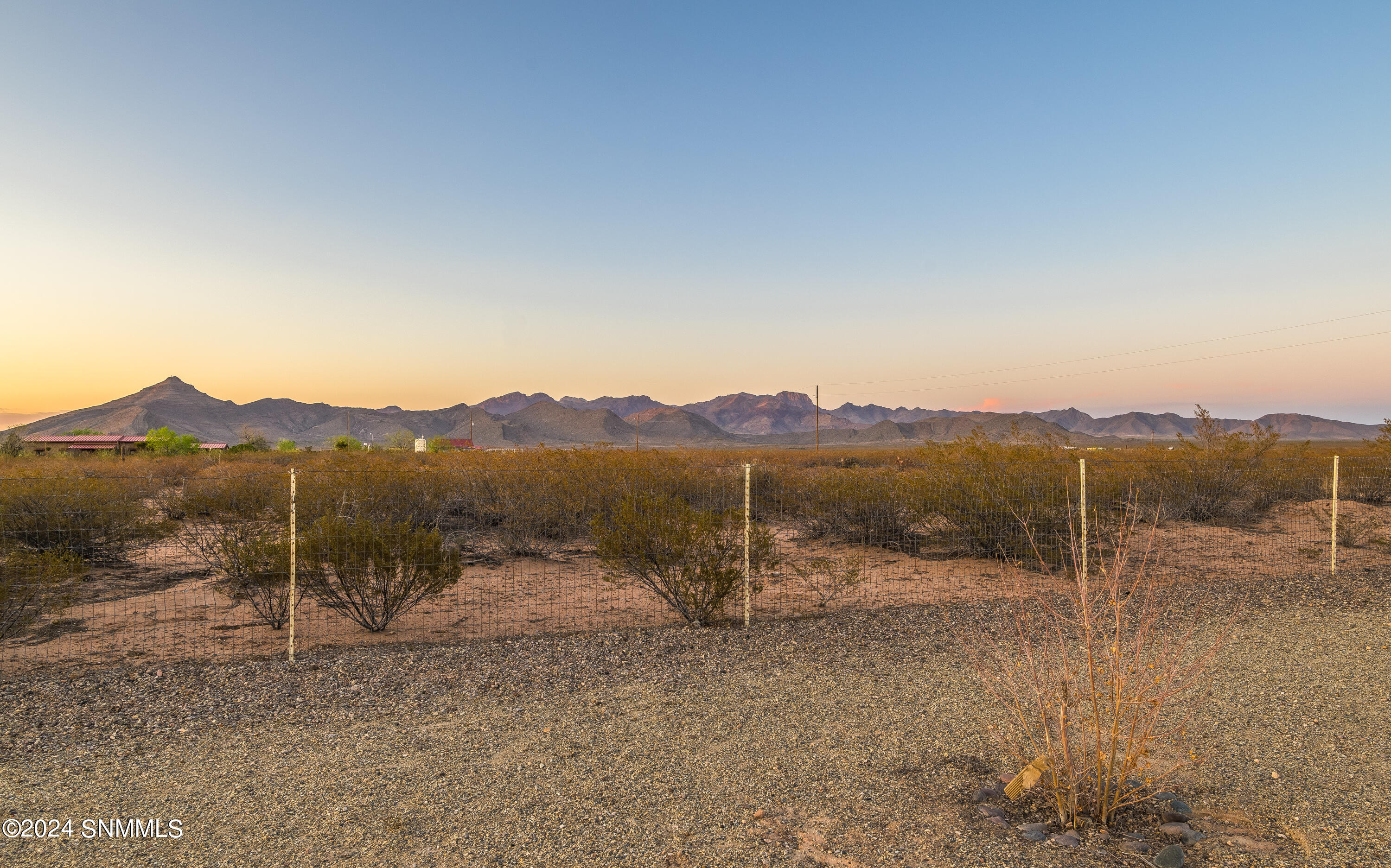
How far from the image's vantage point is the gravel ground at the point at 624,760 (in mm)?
3830

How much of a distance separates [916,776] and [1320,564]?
12885 millimetres

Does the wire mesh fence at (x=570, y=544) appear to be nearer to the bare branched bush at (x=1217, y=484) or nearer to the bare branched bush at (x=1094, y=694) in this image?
Result: the bare branched bush at (x=1217, y=484)

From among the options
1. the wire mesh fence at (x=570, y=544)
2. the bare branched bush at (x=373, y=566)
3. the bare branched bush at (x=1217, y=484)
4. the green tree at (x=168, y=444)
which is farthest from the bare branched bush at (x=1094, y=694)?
the green tree at (x=168, y=444)

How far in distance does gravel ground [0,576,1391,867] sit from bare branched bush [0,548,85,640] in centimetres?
153

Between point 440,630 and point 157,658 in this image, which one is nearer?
point 157,658

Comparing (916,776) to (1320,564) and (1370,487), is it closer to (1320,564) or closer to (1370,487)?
(1320,564)

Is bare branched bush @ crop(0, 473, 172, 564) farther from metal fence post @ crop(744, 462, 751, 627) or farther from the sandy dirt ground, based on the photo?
metal fence post @ crop(744, 462, 751, 627)

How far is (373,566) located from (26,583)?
135 inches

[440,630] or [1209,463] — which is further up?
[1209,463]

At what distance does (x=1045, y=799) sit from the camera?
4.23 meters

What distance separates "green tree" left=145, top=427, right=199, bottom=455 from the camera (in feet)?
157

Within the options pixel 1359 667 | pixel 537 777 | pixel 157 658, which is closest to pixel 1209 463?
pixel 1359 667

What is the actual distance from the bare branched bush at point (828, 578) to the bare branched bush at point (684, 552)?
128cm

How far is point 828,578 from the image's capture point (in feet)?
41.8
